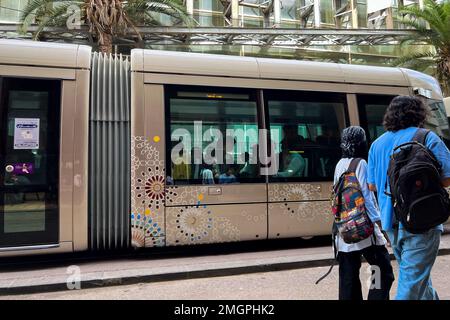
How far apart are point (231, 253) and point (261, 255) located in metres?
0.56

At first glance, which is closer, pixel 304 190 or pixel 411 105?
pixel 411 105

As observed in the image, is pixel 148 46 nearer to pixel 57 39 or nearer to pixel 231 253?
pixel 57 39

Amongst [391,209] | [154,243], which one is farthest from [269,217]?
[391,209]

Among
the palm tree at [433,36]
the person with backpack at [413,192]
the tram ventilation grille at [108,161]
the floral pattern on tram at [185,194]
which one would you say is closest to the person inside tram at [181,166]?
the floral pattern on tram at [185,194]

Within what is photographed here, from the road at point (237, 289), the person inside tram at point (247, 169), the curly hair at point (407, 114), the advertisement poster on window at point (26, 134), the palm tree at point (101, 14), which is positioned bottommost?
the road at point (237, 289)

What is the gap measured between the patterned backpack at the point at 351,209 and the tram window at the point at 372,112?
3.90 m

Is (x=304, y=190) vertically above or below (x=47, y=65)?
below

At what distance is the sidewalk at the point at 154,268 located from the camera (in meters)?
4.87

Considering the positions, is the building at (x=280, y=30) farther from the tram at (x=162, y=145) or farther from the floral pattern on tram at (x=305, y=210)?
the floral pattern on tram at (x=305, y=210)

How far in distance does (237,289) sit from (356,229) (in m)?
1.94

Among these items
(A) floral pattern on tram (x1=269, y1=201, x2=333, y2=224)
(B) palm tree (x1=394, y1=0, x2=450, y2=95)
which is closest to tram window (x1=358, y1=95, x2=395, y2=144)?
(A) floral pattern on tram (x1=269, y1=201, x2=333, y2=224)

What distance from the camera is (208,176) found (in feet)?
20.3

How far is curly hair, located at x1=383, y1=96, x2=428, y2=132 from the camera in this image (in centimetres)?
316

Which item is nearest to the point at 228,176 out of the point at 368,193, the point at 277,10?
the point at 368,193
